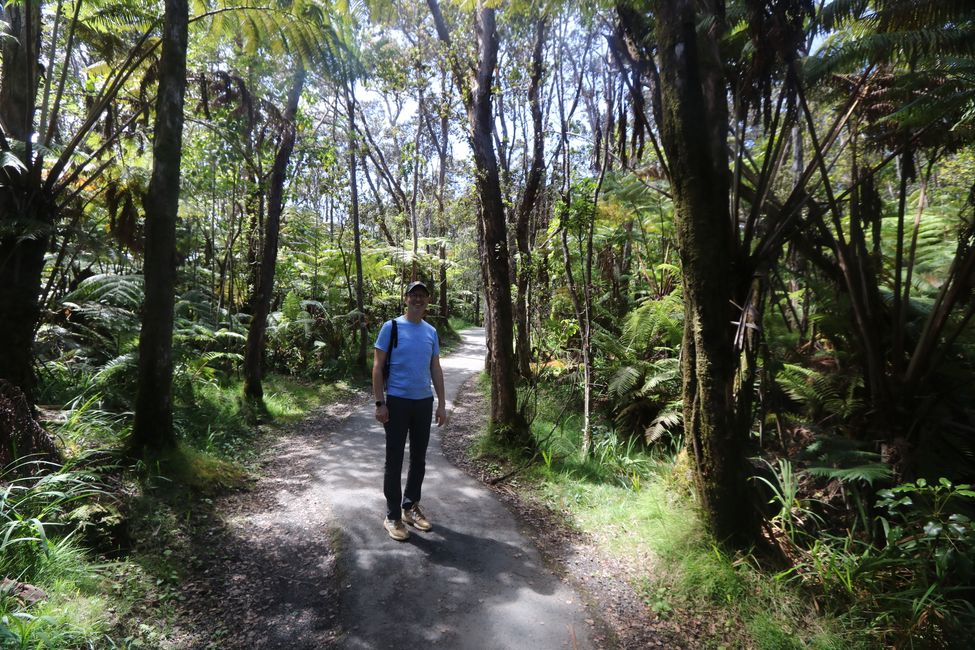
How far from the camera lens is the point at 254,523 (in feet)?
14.5

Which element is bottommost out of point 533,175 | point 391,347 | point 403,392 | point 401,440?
point 401,440

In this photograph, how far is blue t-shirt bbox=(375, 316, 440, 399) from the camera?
4031 millimetres

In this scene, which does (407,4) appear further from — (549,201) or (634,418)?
(634,418)

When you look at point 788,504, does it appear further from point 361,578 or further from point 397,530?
point 361,578

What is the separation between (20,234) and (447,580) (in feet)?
15.8

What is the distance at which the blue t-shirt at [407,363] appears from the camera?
403 cm

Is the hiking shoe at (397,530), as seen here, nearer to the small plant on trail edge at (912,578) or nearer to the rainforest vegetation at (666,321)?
the rainforest vegetation at (666,321)

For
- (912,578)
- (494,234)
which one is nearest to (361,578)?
(912,578)

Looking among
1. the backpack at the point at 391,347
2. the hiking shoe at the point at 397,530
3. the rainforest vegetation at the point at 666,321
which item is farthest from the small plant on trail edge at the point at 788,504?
the backpack at the point at 391,347

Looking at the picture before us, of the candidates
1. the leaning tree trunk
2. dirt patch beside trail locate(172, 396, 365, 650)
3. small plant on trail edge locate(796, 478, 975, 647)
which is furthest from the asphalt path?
small plant on trail edge locate(796, 478, 975, 647)

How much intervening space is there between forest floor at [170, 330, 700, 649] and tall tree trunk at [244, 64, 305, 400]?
10.9 ft

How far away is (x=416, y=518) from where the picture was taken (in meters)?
4.32

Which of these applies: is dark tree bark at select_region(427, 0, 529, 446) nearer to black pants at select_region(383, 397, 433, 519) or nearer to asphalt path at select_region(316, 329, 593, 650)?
asphalt path at select_region(316, 329, 593, 650)

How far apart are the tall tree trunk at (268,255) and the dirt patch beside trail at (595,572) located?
4.36 m
